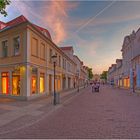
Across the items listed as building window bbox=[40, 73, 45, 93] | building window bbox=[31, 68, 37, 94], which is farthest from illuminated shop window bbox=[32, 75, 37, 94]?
building window bbox=[40, 73, 45, 93]

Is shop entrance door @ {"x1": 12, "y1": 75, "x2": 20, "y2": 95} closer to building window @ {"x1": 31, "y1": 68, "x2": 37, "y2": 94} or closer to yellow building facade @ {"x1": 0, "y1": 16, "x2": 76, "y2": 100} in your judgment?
yellow building facade @ {"x1": 0, "y1": 16, "x2": 76, "y2": 100}

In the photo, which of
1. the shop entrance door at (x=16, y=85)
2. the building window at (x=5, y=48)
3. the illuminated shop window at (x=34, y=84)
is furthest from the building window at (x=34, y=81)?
the building window at (x=5, y=48)

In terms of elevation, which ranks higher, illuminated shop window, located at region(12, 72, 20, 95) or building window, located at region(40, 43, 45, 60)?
building window, located at region(40, 43, 45, 60)

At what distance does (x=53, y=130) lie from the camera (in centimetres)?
787

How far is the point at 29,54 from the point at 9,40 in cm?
341

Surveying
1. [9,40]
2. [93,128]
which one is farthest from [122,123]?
[9,40]

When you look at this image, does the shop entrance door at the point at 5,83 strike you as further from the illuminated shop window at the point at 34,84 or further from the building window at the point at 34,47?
the building window at the point at 34,47

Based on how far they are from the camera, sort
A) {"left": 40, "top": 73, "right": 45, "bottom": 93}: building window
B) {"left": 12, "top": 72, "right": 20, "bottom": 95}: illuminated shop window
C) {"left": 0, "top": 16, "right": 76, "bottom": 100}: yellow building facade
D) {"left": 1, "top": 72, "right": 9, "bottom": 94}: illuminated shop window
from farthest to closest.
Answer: {"left": 40, "top": 73, "right": 45, "bottom": 93}: building window, {"left": 1, "top": 72, "right": 9, "bottom": 94}: illuminated shop window, {"left": 12, "top": 72, "right": 20, "bottom": 95}: illuminated shop window, {"left": 0, "top": 16, "right": 76, "bottom": 100}: yellow building facade

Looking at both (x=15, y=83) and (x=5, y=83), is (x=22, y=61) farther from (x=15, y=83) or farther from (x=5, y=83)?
(x=5, y=83)

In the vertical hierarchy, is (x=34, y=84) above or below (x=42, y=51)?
below

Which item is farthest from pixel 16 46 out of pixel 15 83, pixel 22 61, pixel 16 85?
pixel 16 85

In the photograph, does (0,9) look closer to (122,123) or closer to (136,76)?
(122,123)

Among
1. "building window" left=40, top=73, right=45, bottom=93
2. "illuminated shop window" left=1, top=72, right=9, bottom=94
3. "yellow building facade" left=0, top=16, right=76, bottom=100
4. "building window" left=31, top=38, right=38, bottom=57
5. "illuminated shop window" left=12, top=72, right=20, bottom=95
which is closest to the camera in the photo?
"yellow building facade" left=0, top=16, right=76, bottom=100

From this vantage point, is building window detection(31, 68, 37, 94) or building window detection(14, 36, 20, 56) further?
building window detection(31, 68, 37, 94)
